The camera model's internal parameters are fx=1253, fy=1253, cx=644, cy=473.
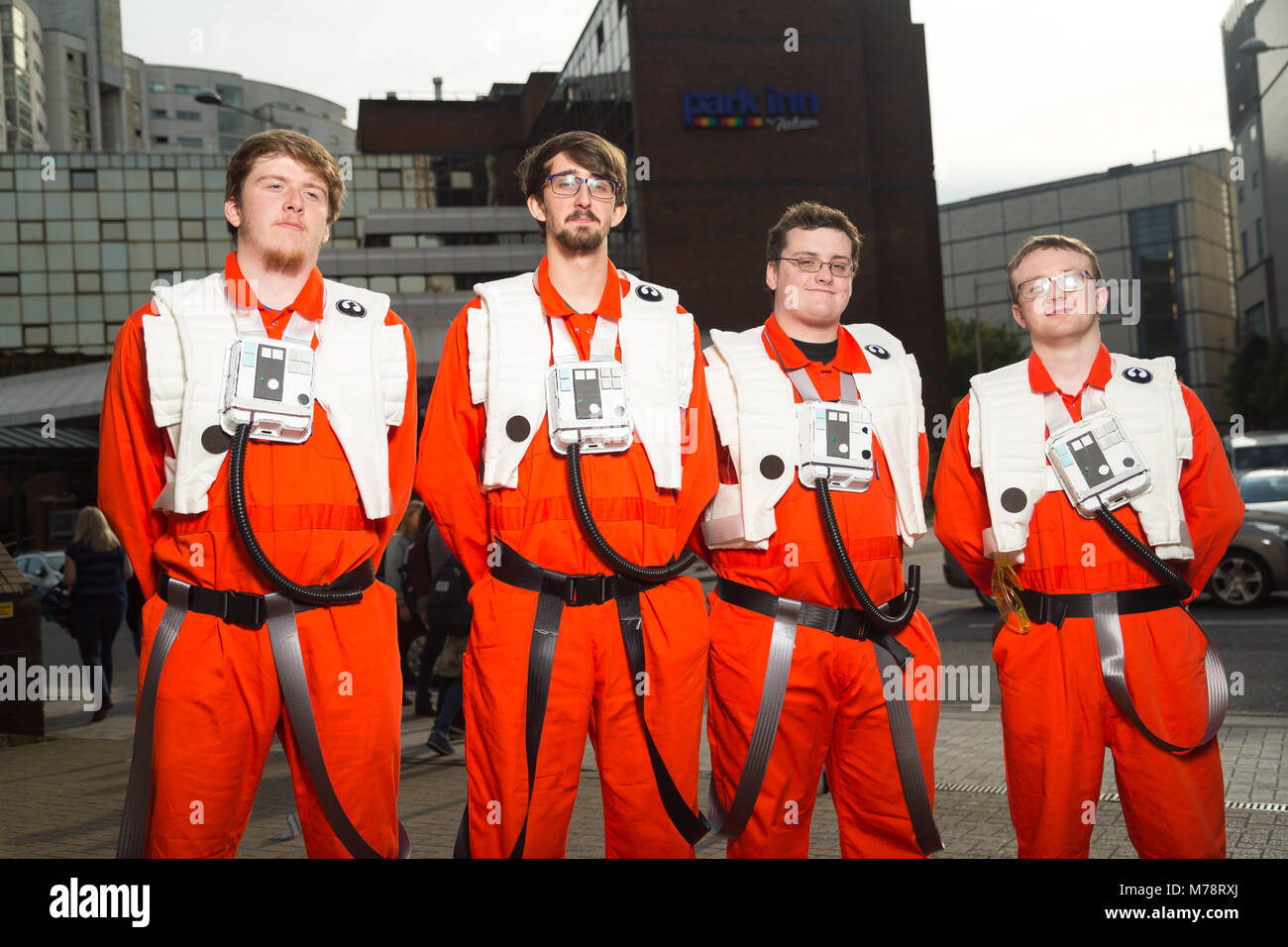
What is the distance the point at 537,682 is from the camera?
352cm

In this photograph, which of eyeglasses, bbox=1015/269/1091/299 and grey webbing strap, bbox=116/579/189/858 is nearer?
grey webbing strap, bbox=116/579/189/858

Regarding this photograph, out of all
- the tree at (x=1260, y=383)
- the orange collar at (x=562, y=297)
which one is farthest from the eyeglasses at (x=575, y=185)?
the tree at (x=1260, y=383)

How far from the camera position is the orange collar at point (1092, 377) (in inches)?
161

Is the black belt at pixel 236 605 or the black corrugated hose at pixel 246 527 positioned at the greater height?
the black corrugated hose at pixel 246 527

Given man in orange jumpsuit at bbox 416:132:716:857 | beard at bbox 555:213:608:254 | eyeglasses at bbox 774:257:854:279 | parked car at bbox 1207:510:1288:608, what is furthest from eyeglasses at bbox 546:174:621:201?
parked car at bbox 1207:510:1288:608

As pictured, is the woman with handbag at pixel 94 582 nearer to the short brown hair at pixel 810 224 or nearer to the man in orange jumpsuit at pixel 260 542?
the man in orange jumpsuit at pixel 260 542

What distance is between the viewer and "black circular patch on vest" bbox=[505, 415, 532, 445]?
12.0 feet

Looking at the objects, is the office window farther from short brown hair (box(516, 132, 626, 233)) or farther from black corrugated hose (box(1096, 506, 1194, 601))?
short brown hair (box(516, 132, 626, 233))

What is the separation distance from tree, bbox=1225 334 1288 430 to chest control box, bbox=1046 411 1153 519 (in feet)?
133

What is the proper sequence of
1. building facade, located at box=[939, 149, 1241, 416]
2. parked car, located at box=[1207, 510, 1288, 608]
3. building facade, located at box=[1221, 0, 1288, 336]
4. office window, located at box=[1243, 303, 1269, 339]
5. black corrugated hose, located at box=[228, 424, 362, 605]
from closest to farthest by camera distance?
black corrugated hose, located at box=[228, 424, 362, 605]
parked car, located at box=[1207, 510, 1288, 608]
building facade, located at box=[1221, 0, 1288, 336]
office window, located at box=[1243, 303, 1269, 339]
building facade, located at box=[939, 149, 1241, 416]

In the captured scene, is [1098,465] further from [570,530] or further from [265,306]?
[265,306]

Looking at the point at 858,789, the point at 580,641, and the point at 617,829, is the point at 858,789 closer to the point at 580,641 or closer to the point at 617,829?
the point at 617,829

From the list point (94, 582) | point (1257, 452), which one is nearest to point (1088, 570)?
point (94, 582)

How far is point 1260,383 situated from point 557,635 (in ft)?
145
